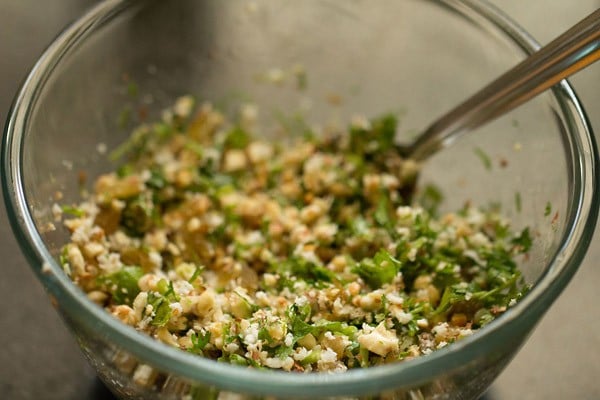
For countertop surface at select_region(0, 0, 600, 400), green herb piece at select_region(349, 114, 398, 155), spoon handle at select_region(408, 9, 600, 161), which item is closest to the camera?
spoon handle at select_region(408, 9, 600, 161)

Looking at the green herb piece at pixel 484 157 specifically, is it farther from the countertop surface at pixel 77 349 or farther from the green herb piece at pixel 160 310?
the green herb piece at pixel 160 310

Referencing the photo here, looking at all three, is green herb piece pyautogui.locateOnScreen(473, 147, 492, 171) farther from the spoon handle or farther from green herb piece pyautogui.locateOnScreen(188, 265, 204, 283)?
green herb piece pyautogui.locateOnScreen(188, 265, 204, 283)

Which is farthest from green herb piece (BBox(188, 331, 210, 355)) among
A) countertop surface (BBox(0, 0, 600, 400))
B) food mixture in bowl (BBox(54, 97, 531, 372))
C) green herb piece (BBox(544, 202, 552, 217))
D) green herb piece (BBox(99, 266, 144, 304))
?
green herb piece (BBox(544, 202, 552, 217))

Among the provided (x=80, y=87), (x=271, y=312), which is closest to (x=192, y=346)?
(x=271, y=312)

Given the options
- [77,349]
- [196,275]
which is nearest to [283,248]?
[196,275]

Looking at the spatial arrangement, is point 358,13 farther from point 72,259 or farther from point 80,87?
point 72,259

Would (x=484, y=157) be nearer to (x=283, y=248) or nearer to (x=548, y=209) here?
(x=548, y=209)
